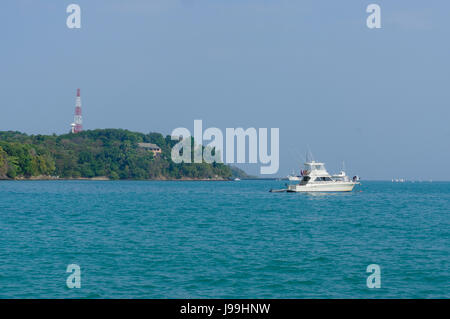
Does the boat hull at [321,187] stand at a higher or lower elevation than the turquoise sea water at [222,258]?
higher

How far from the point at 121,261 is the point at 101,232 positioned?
1451cm

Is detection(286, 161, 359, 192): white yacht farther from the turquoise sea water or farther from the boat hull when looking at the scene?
the turquoise sea water

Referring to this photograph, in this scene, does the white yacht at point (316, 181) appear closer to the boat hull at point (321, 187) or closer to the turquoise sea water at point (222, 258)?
the boat hull at point (321, 187)

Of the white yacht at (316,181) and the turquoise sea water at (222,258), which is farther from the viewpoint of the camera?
the white yacht at (316,181)

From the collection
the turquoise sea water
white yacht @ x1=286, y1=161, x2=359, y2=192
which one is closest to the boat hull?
white yacht @ x1=286, y1=161, x2=359, y2=192

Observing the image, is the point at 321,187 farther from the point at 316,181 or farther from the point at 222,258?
the point at 222,258

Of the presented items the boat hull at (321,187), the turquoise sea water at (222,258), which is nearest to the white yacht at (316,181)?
the boat hull at (321,187)

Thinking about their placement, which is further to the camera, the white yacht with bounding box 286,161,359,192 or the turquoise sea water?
the white yacht with bounding box 286,161,359,192

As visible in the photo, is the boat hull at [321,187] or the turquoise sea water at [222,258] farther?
the boat hull at [321,187]

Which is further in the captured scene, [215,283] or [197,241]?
[197,241]
